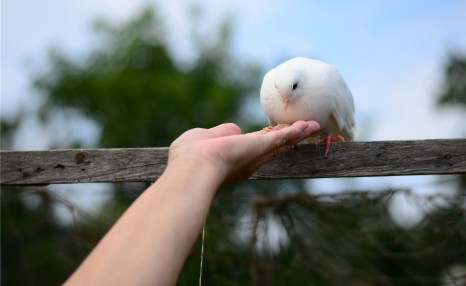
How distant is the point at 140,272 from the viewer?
3.30ft

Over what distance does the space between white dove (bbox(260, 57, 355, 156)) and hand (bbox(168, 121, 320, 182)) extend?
0.90 metres

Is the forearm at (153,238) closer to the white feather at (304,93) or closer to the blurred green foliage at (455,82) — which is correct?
the white feather at (304,93)

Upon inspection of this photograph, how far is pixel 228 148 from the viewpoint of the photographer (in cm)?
149

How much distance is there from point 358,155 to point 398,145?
17cm

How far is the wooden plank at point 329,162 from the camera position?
2479 millimetres

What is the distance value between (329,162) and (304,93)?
1.90ft

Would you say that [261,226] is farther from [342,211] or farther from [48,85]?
[48,85]

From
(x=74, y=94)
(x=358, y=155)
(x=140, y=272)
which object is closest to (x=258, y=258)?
(x=358, y=155)

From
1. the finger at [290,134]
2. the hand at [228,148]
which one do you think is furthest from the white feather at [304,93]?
the hand at [228,148]

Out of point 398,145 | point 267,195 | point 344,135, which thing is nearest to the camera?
point 398,145

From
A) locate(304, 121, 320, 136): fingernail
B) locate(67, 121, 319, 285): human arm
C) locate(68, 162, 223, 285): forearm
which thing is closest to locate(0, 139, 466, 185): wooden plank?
locate(304, 121, 320, 136): fingernail

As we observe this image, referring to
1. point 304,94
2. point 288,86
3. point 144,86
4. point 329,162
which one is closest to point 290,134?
point 329,162

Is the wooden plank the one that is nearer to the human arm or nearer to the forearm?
the human arm

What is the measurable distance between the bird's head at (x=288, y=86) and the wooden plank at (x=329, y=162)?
0.44m
